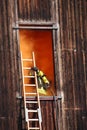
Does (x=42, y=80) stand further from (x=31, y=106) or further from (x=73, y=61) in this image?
(x=73, y=61)

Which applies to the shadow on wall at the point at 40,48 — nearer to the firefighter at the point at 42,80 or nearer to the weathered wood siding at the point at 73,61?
the firefighter at the point at 42,80

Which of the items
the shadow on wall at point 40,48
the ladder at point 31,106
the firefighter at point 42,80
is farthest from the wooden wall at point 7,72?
the firefighter at point 42,80

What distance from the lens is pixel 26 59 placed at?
16.0 metres

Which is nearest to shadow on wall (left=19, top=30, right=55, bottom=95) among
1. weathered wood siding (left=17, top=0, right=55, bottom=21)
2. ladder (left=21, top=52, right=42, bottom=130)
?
weathered wood siding (left=17, top=0, right=55, bottom=21)

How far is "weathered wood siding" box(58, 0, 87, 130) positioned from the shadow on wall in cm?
42

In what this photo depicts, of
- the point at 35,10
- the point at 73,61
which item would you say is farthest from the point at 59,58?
the point at 35,10

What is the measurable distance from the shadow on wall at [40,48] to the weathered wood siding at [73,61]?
42 centimetres

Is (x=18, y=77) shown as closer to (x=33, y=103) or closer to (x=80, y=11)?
(x=33, y=103)

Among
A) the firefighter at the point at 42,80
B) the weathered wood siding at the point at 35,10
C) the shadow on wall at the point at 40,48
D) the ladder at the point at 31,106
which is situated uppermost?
the weathered wood siding at the point at 35,10

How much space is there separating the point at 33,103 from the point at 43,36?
81.8 inches

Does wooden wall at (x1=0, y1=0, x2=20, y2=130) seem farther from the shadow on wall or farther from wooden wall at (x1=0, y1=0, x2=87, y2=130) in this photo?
the shadow on wall

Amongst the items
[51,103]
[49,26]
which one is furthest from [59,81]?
[49,26]

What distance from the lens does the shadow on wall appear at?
16.2 m

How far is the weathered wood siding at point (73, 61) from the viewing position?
52.6ft
